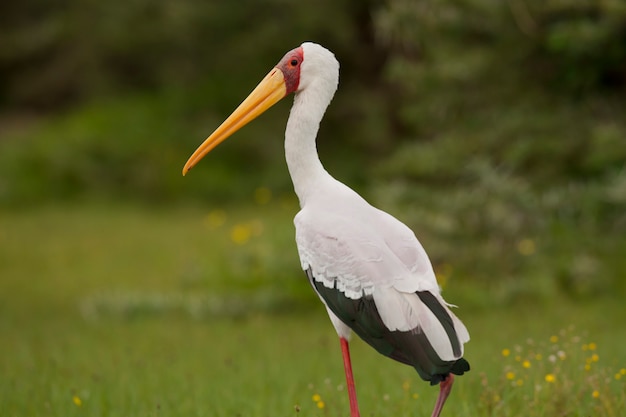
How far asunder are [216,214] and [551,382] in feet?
33.3

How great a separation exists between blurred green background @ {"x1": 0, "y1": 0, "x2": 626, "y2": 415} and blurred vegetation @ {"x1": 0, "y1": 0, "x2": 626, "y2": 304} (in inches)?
1.0

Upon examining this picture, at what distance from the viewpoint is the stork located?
402 cm

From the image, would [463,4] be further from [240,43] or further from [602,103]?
[240,43]

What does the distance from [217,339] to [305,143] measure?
4168 mm

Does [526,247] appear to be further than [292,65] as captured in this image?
Yes

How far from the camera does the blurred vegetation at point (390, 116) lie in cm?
921

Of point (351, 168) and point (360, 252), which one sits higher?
point (360, 252)

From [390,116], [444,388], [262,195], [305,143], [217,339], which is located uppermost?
[305,143]

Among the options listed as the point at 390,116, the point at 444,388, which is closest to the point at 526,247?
the point at 444,388

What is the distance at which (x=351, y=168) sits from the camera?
55.9 ft

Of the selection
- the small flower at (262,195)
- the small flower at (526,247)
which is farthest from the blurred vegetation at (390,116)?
the small flower at (262,195)

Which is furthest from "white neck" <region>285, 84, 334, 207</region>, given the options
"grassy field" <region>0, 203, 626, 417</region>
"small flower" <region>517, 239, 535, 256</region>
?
"small flower" <region>517, 239, 535, 256</region>

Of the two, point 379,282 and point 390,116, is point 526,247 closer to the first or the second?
point 379,282

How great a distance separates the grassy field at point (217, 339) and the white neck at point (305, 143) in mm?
1127
